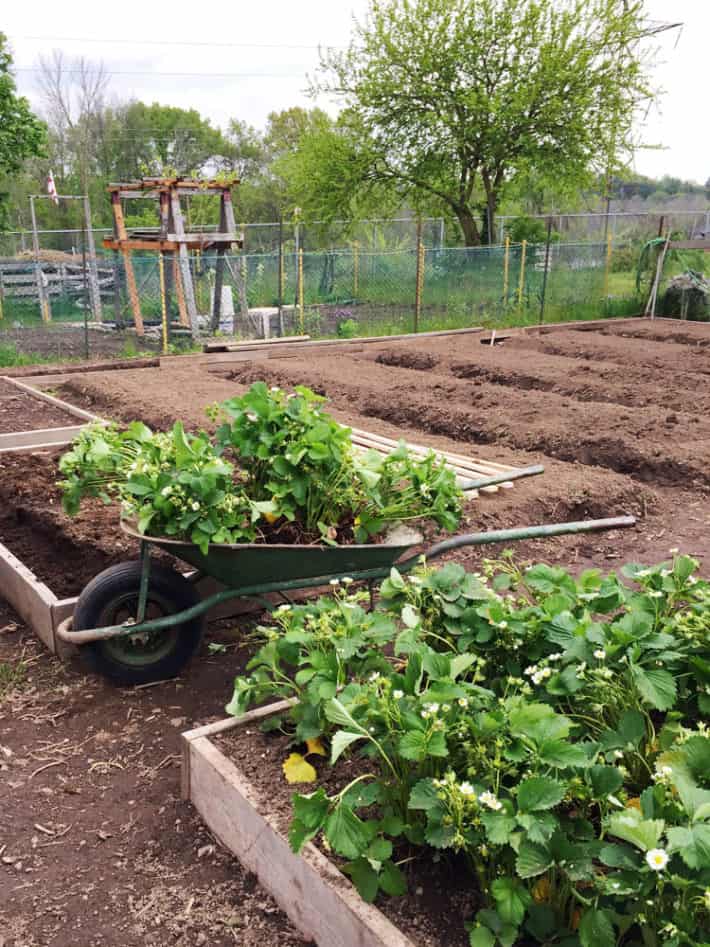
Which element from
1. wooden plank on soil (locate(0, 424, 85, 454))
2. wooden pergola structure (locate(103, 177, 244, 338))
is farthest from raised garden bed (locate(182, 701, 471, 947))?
wooden pergola structure (locate(103, 177, 244, 338))

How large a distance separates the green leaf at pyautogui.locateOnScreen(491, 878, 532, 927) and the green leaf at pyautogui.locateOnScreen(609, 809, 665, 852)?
276mm

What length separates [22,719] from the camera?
3.15 metres

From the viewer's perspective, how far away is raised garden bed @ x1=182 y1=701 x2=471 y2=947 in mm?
1853

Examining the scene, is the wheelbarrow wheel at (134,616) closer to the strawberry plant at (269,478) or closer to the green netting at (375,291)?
the strawberry plant at (269,478)

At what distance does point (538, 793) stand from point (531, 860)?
127 mm

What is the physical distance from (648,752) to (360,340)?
38.0 feet

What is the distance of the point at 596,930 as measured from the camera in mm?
1594

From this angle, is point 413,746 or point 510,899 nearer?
point 510,899

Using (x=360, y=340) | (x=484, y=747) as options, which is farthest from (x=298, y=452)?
(x=360, y=340)

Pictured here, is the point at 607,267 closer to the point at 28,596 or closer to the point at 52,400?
the point at 52,400

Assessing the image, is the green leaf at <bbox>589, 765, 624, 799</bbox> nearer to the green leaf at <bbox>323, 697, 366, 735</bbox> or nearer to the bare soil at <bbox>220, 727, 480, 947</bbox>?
the bare soil at <bbox>220, 727, 480, 947</bbox>

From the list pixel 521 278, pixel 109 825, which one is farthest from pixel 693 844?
pixel 521 278

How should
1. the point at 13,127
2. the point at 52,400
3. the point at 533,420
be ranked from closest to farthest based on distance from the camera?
the point at 533,420
the point at 52,400
the point at 13,127

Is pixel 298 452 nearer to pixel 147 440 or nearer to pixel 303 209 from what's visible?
pixel 147 440
